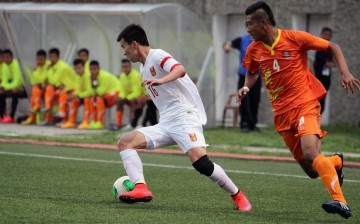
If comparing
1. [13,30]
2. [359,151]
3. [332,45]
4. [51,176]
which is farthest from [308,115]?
[13,30]

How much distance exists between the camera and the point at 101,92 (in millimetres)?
22156

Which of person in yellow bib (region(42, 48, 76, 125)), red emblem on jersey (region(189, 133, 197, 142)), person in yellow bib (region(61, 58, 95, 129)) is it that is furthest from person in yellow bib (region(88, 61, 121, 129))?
red emblem on jersey (region(189, 133, 197, 142))

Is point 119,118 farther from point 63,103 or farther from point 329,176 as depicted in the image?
point 329,176

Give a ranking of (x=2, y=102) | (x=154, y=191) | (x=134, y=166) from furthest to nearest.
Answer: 1. (x=2, y=102)
2. (x=154, y=191)
3. (x=134, y=166)

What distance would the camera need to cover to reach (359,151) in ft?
57.5

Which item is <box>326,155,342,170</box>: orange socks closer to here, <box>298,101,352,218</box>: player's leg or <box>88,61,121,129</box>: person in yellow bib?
<box>298,101,352,218</box>: player's leg

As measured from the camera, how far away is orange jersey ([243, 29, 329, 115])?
31.8 ft

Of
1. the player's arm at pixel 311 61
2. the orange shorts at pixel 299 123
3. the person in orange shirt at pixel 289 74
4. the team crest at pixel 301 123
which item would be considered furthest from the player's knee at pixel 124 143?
the player's arm at pixel 311 61

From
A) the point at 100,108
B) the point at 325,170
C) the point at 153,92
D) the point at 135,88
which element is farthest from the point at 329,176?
the point at 100,108

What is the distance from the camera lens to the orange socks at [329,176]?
9.08 m

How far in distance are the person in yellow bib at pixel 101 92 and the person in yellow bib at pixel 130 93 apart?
0.80 ft

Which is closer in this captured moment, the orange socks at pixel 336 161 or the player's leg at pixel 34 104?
the orange socks at pixel 336 161

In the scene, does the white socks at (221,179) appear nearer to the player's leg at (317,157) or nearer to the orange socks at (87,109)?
the player's leg at (317,157)

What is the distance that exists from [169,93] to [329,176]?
184 cm
